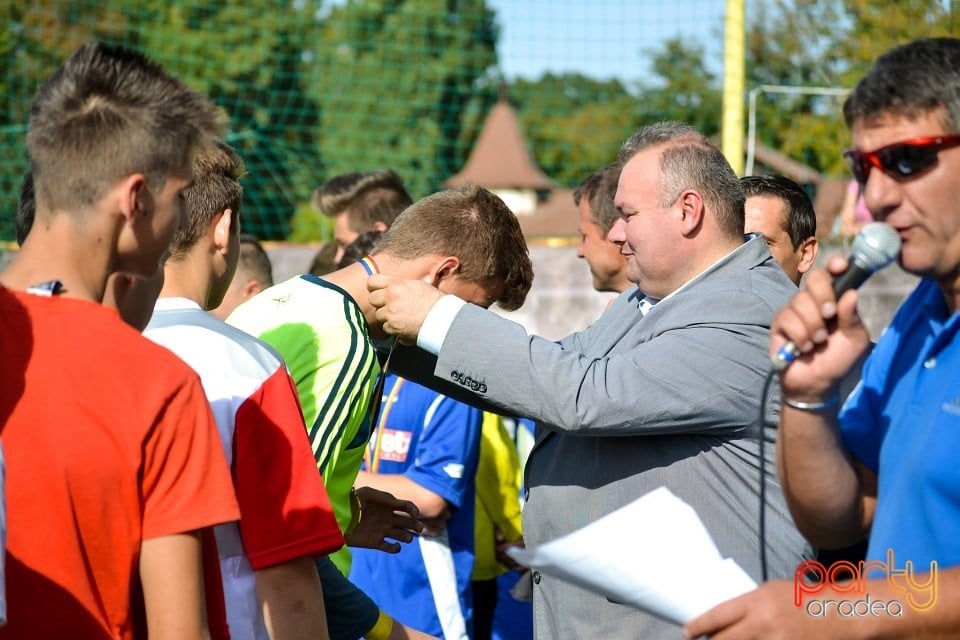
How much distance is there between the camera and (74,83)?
2.06 metres

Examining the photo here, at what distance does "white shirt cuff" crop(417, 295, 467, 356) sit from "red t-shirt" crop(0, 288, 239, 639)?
3.62ft

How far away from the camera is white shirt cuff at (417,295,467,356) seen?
3.02 m

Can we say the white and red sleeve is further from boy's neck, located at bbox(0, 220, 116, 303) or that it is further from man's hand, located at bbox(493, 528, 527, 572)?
man's hand, located at bbox(493, 528, 527, 572)

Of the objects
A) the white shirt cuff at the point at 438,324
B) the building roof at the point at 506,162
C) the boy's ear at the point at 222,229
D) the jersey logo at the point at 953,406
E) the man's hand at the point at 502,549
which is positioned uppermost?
the boy's ear at the point at 222,229

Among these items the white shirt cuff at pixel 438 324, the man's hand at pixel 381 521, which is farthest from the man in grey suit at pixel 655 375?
the man's hand at pixel 381 521

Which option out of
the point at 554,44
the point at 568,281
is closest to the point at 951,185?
the point at 568,281

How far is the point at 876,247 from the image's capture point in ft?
6.46

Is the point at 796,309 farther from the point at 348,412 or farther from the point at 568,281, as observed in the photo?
the point at 568,281

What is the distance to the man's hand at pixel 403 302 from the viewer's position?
10.1ft

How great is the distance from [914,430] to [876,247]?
323mm

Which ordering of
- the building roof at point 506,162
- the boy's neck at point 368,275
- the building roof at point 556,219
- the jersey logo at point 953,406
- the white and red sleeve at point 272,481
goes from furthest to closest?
the building roof at point 506,162 → the building roof at point 556,219 → the boy's neck at point 368,275 → the white and red sleeve at point 272,481 → the jersey logo at point 953,406

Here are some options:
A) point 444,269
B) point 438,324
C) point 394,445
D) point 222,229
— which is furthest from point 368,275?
point 394,445

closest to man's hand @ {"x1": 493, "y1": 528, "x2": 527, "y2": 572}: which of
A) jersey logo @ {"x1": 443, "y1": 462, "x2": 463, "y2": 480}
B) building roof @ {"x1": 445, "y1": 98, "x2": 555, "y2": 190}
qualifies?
jersey logo @ {"x1": 443, "y1": 462, "x2": 463, "y2": 480}

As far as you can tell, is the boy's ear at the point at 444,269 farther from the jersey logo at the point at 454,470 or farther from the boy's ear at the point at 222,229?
the jersey logo at the point at 454,470
